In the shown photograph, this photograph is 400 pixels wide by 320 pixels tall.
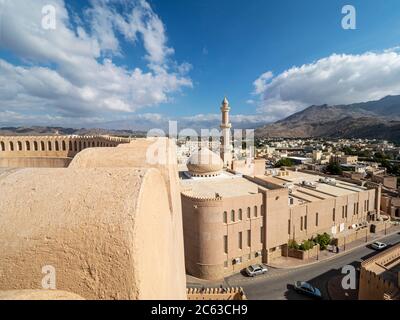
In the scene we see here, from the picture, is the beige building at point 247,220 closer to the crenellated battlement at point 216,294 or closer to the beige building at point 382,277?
the crenellated battlement at point 216,294

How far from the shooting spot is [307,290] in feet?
51.9

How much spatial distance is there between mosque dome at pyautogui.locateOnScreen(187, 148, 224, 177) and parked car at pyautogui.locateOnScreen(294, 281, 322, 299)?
548 inches

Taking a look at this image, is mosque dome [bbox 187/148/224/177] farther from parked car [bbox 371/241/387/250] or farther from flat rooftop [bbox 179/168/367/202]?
parked car [bbox 371/241/387/250]

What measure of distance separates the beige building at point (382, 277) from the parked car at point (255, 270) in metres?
6.46

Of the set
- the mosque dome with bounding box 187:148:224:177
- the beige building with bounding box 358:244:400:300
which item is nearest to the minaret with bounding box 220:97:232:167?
the mosque dome with bounding box 187:148:224:177

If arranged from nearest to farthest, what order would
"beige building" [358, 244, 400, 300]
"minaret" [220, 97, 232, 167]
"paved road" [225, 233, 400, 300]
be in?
1. "beige building" [358, 244, 400, 300]
2. "paved road" [225, 233, 400, 300]
3. "minaret" [220, 97, 232, 167]

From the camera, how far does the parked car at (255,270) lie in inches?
712

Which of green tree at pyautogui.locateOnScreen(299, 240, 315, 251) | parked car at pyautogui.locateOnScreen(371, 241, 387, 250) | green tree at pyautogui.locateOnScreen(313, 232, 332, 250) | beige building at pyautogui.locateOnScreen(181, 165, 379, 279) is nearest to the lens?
beige building at pyautogui.locateOnScreen(181, 165, 379, 279)

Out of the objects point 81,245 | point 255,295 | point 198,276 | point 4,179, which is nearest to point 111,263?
point 81,245

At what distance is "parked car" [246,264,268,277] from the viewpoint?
59.4 feet

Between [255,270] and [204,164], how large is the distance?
39.6 ft

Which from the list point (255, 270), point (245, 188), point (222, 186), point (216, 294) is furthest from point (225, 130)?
point (216, 294)

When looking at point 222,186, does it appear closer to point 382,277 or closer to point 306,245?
point 306,245

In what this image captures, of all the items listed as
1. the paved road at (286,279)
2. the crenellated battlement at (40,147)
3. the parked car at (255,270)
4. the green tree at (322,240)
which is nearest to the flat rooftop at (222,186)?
the parked car at (255,270)
